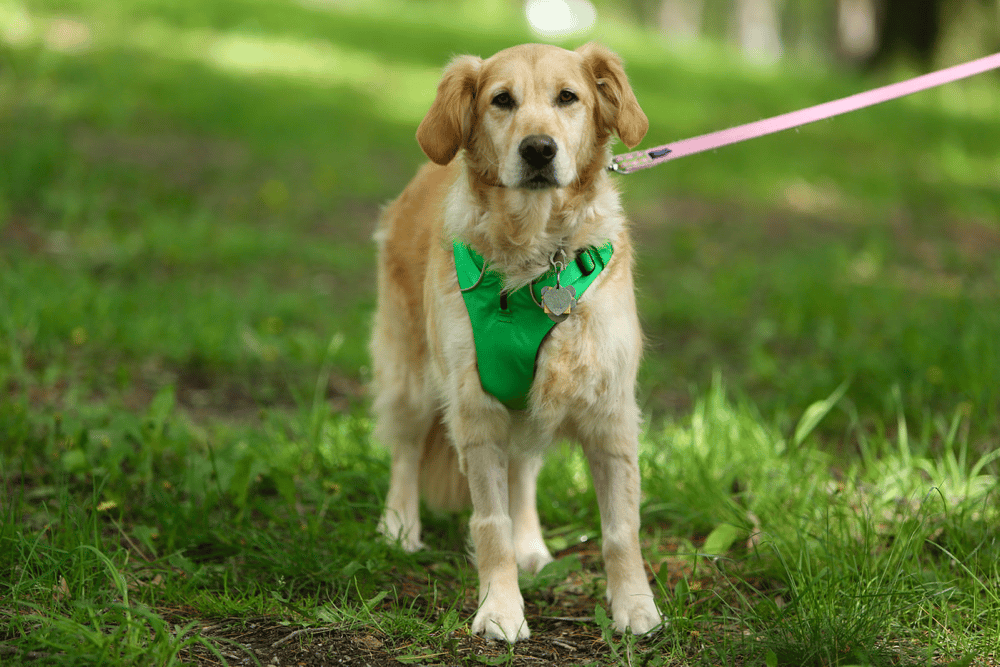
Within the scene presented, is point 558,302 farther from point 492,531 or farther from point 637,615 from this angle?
point 637,615

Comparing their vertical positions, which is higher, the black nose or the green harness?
the black nose

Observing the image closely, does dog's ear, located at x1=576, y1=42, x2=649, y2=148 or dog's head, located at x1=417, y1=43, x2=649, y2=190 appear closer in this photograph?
dog's head, located at x1=417, y1=43, x2=649, y2=190

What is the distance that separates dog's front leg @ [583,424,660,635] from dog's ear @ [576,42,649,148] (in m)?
0.84

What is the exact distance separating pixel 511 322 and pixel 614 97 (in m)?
0.73

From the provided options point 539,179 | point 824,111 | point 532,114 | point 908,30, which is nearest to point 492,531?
point 539,179

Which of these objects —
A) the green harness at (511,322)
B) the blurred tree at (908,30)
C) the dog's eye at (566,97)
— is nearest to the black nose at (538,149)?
the dog's eye at (566,97)

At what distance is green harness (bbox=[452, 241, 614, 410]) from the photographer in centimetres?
229

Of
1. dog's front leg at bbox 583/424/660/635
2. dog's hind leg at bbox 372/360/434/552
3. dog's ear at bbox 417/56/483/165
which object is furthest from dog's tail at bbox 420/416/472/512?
dog's ear at bbox 417/56/483/165

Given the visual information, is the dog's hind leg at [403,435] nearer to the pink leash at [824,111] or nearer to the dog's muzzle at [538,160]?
the dog's muzzle at [538,160]

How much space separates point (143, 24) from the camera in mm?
9953

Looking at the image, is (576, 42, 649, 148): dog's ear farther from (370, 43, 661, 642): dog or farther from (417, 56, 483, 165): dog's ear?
(417, 56, 483, 165): dog's ear

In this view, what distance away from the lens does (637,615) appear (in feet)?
7.62

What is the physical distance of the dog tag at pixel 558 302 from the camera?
229cm

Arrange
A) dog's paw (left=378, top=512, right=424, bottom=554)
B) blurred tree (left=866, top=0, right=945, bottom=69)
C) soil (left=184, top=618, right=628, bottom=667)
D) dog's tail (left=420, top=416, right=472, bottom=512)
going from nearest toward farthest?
1. soil (left=184, top=618, right=628, bottom=667)
2. dog's paw (left=378, top=512, right=424, bottom=554)
3. dog's tail (left=420, top=416, right=472, bottom=512)
4. blurred tree (left=866, top=0, right=945, bottom=69)
